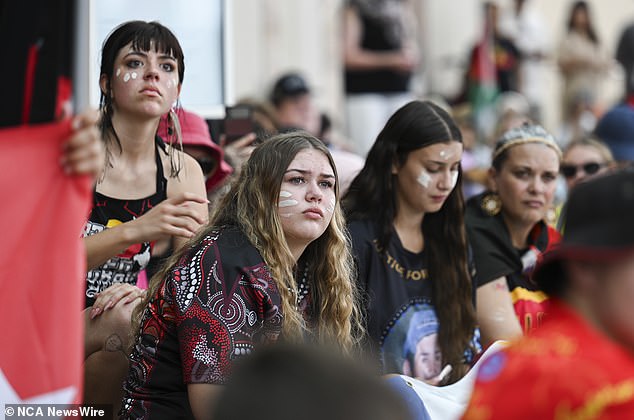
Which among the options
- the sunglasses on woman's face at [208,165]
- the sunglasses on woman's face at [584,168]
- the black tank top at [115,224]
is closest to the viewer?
the black tank top at [115,224]

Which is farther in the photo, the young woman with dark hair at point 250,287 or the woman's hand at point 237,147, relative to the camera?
the woman's hand at point 237,147

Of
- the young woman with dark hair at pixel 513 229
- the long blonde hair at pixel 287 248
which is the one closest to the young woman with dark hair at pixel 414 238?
the young woman with dark hair at pixel 513 229

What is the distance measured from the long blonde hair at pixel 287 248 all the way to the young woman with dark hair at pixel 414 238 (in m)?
0.40

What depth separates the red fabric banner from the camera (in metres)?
2.74

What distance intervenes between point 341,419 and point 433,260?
2.92m

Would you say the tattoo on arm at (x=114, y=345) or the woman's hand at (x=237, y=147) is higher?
the woman's hand at (x=237, y=147)

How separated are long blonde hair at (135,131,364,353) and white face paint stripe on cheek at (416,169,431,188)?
0.64 m

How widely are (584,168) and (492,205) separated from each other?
120cm

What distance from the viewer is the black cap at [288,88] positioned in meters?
8.08

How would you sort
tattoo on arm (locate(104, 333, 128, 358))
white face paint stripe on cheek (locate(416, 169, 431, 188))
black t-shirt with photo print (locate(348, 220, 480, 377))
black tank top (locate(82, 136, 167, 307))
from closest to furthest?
tattoo on arm (locate(104, 333, 128, 358)) < black tank top (locate(82, 136, 167, 307)) < black t-shirt with photo print (locate(348, 220, 480, 377)) < white face paint stripe on cheek (locate(416, 169, 431, 188))

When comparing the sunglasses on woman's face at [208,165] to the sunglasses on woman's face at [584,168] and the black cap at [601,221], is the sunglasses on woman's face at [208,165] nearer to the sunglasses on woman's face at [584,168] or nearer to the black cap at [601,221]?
the sunglasses on woman's face at [584,168]

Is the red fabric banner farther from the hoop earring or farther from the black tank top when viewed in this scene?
the hoop earring

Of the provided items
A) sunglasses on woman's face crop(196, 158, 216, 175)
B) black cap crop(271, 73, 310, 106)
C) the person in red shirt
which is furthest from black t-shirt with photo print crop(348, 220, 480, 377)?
black cap crop(271, 73, 310, 106)

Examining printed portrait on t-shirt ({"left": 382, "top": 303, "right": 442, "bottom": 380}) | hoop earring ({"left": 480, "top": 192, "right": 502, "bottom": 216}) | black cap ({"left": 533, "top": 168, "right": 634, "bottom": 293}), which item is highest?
black cap ({"left": 533, "top": 168, "right": 634, "bottom": 293})
